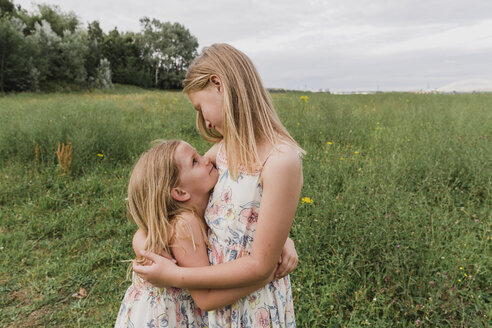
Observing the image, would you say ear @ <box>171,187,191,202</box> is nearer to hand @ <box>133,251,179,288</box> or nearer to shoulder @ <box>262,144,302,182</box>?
hand @ <box>133,251,179,288</box>

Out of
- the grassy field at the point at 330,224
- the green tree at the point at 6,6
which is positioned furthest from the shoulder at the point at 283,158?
the green tree at the point at 6,6

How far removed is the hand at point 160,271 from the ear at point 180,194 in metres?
0.22

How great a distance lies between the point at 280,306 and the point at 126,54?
43963mm

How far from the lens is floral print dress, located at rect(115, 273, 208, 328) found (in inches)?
46.7

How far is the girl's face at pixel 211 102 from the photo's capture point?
3.70 ft

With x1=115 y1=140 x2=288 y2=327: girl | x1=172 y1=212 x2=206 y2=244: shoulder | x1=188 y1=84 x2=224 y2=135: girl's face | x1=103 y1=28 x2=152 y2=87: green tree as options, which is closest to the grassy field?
x1=115 y1=140 x2=288 y2=327: girl

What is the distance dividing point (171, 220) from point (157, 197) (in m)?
0.10

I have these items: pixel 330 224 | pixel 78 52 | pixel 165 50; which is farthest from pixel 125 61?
pixel 330 224

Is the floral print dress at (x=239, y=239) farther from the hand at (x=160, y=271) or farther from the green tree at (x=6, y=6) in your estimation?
the green tree at (x=6, y=6)

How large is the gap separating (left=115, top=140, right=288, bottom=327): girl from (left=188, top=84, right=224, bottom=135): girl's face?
181mm

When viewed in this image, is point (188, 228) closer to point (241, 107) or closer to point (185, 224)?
point (185, 224)

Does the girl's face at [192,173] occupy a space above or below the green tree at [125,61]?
below

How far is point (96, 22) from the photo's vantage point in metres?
37.9

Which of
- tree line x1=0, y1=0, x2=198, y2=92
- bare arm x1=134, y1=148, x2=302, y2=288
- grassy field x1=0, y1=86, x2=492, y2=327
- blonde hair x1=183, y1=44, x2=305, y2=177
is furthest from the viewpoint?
tree line x1=0, y1=0, x2=198, y2=92
